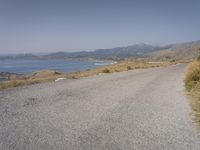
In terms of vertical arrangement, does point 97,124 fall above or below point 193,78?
above

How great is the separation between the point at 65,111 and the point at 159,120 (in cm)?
309

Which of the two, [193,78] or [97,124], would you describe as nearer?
[97,124]

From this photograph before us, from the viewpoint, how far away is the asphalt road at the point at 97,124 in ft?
18.3

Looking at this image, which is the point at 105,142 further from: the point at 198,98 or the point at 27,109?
the point at 198,98

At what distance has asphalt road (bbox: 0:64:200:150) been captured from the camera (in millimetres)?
5574

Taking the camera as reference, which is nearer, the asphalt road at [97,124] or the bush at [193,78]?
the asphalt road at [97,124]

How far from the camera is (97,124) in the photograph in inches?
279

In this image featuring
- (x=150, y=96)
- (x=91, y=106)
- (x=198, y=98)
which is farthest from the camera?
(x=150, y=96)

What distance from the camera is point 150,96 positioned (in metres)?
11.9

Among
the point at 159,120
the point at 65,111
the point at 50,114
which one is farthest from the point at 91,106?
the point at 159,120

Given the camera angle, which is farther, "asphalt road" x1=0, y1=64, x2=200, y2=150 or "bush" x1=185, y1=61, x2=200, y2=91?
"bush" x1=185, y1=61, x2=200, y2=91

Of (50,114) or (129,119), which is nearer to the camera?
(129,119)

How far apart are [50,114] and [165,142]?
395cm

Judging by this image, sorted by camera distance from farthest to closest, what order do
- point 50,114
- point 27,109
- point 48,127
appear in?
point 27,109, point 50,114, point 48,127
